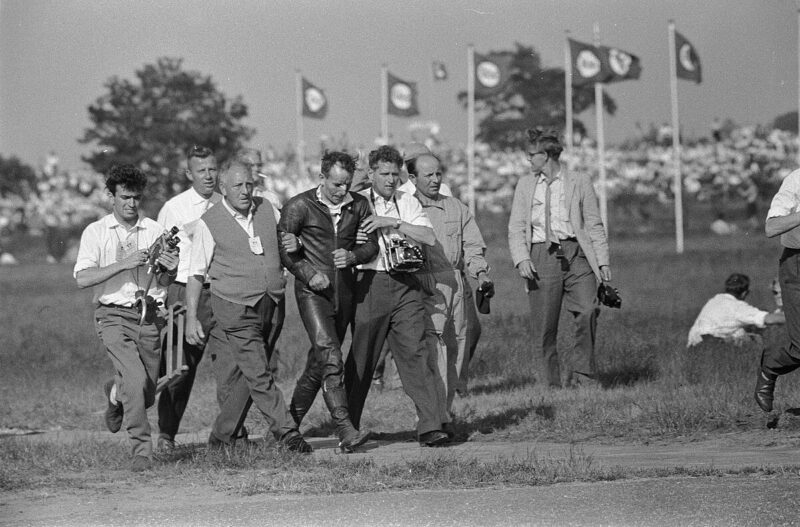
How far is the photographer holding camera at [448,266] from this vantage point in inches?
418

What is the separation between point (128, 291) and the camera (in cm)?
942

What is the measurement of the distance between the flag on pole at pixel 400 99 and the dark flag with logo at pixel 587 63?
4860 mm

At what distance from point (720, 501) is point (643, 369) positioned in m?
6.11

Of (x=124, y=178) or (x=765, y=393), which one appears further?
(x=765, y=393)

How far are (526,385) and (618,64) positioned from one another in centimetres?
1966

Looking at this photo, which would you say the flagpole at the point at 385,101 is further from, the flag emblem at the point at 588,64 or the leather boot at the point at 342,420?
the leather boot at the point at 342,420

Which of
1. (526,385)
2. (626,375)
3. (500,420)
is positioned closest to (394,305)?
(500,420)

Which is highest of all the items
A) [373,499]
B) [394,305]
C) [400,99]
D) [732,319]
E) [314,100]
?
[314,100]

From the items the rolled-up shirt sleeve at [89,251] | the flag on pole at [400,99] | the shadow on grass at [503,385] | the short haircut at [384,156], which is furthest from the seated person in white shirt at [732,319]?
the flag on pole at [400,99]

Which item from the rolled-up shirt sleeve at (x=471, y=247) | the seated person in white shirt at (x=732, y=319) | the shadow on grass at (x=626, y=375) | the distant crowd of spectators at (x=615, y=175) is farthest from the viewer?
the distant crowd of spectators at (x=615, y=175)

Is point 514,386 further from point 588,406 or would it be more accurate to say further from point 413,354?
point 413,354

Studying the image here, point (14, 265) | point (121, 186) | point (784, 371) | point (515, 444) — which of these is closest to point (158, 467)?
point (121, 186)

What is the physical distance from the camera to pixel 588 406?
1124cm

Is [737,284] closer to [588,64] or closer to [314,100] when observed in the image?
[588,64]
